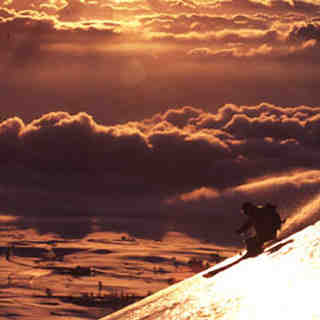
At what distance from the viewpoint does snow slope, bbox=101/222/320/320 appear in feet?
58.1

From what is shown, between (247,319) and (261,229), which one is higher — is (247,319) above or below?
below

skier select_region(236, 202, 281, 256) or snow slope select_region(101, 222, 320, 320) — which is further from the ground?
skier select_region(236, 202, 281, 256)

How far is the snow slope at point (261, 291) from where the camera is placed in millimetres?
17719

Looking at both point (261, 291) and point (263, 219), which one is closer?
point (261, 291)

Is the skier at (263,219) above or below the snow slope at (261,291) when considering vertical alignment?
above

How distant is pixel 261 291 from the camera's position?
66.1 ft

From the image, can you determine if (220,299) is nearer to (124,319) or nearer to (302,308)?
(302,308)

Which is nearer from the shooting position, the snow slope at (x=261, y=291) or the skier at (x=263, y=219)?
the snow slope at (x=261, y=291)

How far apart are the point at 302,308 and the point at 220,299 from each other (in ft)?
16.5

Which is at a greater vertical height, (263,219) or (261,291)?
(263,219)

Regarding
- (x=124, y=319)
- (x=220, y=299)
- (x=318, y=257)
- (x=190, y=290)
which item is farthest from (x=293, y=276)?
(x=124, y=319)

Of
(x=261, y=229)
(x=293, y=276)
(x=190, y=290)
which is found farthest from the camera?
(x=261, y=229)

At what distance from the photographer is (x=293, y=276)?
19969 millimetres

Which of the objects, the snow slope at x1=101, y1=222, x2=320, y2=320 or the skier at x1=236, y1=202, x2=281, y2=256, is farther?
the skier at x1=236, y1=202, x2=281, y2=256
